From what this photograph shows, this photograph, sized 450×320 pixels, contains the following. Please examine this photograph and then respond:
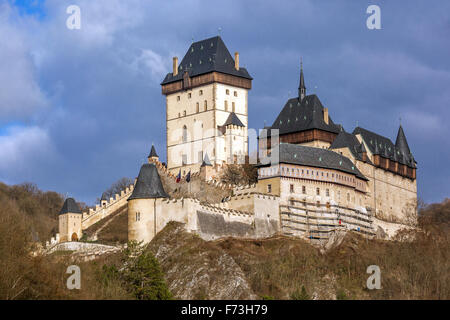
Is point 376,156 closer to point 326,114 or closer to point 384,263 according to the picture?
point 326,114

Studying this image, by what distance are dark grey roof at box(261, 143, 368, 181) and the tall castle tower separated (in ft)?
28.6

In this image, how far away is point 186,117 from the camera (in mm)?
100938

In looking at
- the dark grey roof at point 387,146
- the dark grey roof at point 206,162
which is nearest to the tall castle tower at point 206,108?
the dark grey roof at point 206,162

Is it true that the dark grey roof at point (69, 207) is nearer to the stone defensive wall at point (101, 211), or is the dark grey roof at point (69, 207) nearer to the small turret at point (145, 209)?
the stone defensive wall at point (101, 211)

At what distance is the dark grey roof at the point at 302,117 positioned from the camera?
323ft

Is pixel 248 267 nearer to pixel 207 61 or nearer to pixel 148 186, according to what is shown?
pixel 148 186

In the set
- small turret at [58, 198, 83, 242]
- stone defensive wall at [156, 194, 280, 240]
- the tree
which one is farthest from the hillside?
small turret at [58, 198, 83, 242]

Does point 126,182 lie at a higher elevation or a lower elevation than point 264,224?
higher

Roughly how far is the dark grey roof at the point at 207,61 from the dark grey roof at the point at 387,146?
486 inches

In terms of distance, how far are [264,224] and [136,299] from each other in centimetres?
1703

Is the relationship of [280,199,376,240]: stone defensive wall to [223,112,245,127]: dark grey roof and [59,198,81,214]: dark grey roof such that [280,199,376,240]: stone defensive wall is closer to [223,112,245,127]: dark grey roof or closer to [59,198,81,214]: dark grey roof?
[223,112,245,127]: dark grey roof

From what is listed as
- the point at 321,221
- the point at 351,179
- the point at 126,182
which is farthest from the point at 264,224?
the point at 126,182

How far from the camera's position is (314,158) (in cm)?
8912

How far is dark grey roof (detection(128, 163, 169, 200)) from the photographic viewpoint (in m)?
82.2
